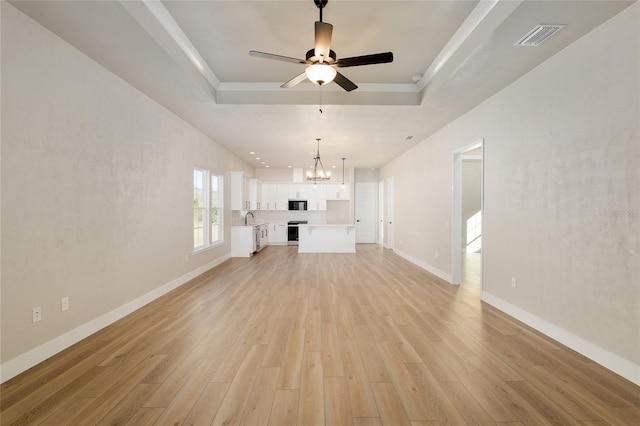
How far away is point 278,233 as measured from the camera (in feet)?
34.9

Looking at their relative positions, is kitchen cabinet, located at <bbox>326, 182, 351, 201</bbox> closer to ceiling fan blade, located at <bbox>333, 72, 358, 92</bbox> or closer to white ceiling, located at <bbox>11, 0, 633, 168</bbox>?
white ceiling, located at <bbox>11, 0, 633, 168</bbox>

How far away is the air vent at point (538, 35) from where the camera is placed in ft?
7.98

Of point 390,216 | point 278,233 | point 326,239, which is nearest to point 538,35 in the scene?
point 326,239

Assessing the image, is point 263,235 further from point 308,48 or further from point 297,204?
point 308,48

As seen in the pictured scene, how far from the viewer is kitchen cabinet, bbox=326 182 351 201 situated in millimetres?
10641

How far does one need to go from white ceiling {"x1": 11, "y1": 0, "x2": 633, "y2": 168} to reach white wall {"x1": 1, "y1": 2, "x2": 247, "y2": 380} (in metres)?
0.30

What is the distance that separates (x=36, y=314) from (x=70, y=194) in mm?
1091

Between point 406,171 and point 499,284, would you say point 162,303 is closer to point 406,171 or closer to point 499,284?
point 499,284

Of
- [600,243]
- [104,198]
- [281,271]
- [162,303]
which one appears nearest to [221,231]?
[281,271]

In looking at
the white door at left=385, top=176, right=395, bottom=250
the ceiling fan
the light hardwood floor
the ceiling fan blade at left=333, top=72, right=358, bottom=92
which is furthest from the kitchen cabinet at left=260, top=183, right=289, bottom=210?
the ceiling fan

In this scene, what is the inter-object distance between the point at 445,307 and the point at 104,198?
440cm

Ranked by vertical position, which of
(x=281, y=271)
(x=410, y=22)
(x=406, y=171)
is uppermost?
(x=410, y=22)

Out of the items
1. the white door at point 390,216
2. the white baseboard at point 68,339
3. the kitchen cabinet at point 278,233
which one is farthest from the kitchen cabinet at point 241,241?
the white door at point 390,216

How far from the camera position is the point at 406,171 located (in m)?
7.55
